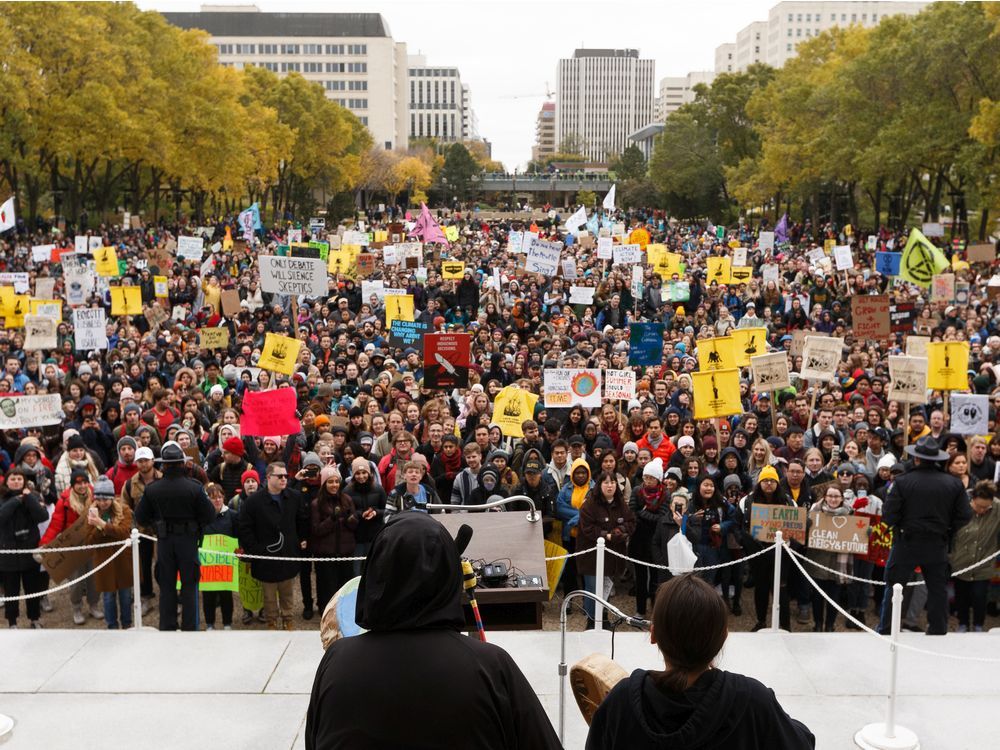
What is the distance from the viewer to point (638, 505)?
9414 mm

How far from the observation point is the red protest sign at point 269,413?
36.8 feet

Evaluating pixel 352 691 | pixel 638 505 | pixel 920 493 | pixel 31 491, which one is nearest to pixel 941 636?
pixel 920 493

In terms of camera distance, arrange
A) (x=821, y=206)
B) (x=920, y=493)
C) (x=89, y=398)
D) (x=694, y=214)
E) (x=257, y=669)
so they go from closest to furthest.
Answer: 1. (x=257, y=669)
2. (x=920, y=493)
3. (x=89, y=398)
4. (x=821, y=206)
5. (x=694, y=214)

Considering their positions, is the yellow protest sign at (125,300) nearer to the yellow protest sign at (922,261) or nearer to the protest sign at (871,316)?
the protest sign at (871,316)

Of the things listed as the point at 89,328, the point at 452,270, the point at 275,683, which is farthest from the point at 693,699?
the point at 452,270

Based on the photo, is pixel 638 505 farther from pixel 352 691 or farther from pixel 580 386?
pixel 352 691

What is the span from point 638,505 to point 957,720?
10.8 feet

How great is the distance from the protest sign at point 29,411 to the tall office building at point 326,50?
134 metres

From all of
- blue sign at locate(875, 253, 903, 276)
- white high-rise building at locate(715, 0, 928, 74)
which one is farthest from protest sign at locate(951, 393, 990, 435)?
white high-rise building at locate(715, 0, 928, 74)

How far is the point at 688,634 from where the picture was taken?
2.88 metres

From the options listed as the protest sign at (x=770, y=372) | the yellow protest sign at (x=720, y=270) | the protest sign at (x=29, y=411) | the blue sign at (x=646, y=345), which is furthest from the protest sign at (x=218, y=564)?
the yellow protest sign at (x=720, y=270)

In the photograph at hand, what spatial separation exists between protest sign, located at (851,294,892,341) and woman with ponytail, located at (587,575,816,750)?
14.6 m

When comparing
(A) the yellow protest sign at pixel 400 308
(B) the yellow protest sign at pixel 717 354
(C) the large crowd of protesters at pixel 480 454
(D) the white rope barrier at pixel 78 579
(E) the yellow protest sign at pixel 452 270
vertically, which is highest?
(E) the yellow protest sign at pixel 452 270

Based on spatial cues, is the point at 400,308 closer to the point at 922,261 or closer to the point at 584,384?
the point at 584,384
